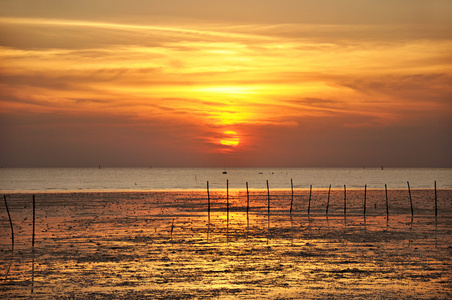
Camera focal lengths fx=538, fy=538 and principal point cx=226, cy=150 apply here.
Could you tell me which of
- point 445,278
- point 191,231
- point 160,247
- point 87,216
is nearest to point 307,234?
point 191,231

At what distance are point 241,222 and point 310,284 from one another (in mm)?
25603

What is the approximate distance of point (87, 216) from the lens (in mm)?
53250

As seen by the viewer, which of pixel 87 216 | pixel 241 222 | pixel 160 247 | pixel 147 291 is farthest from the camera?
pixel 87 216

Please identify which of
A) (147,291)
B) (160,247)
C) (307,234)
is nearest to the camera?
(147,291)

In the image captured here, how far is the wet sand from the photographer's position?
843 inches

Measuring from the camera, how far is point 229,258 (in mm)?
28156

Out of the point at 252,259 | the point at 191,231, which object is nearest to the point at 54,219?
the point at 191,231

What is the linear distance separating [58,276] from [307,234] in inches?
789

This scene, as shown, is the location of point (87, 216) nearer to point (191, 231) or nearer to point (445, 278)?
point (191, 231)

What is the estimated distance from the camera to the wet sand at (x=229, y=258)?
21.4m

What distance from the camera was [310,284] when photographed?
2231cm

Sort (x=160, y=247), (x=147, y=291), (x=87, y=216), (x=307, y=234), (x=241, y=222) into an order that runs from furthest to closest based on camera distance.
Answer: (x=87, y=216)
(x=241, y=222)
(x=307, y=234)
(x=160, y=247)
(x=147, y=291)

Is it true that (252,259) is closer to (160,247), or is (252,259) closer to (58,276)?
(160,247)

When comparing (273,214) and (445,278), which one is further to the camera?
(273,214)
